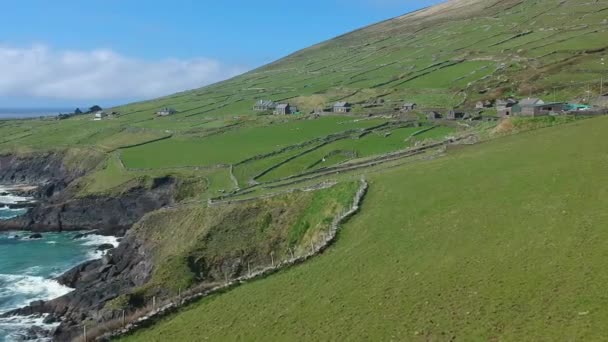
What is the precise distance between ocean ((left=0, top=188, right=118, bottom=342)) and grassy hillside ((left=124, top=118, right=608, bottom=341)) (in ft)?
110

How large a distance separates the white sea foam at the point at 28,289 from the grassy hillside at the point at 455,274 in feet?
131

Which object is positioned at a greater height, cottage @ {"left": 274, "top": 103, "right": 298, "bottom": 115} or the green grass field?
cottage @ {"left": 274, "top": 103, "right": 298, "bottom": 115}

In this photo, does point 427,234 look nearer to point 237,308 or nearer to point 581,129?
point 237,308

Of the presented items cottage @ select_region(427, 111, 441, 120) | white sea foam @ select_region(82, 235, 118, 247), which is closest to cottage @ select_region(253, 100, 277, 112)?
cottage @ select_region(427, 111, 441, 120)

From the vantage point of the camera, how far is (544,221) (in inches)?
1241

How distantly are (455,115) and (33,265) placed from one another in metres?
83.2

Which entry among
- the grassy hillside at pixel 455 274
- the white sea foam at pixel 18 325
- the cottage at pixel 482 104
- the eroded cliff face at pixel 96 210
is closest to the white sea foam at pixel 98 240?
the eroded cliff face at pixel 96 210

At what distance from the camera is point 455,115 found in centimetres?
11300

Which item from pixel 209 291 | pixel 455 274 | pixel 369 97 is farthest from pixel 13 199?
pixel 455 274

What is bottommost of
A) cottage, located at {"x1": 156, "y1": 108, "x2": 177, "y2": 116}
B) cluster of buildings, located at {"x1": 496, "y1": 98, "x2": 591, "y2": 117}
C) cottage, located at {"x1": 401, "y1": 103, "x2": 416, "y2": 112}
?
cluster of buildings, located at {"x1": 496, "y1": 98, "x2": 591, "y2": 117}

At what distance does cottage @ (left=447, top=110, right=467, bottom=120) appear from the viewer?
111 m

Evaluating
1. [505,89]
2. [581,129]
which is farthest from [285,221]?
[505,89]

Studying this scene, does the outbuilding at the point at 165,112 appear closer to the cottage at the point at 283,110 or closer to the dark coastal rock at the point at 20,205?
the cottage at the point at 283,110

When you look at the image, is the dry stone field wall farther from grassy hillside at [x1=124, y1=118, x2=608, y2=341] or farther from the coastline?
the coastline
